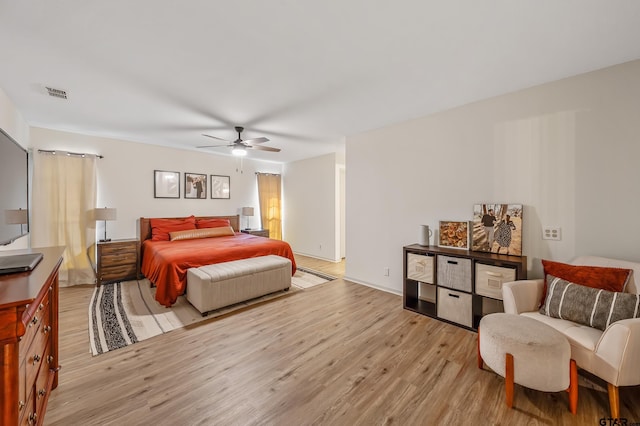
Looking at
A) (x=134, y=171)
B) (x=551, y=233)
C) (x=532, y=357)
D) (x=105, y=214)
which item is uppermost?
(x=134, y=171)

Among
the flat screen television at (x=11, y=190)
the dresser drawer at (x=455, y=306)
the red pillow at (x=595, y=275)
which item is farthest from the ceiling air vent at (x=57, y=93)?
the red pillow at (x=595, y=275)

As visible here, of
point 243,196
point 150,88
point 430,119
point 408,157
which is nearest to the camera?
point 150,88

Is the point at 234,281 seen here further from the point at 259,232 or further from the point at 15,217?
the point at 259,232

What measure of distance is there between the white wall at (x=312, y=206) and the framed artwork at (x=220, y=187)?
60.9 inches

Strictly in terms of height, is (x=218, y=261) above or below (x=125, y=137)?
below

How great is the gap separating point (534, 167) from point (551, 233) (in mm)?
675

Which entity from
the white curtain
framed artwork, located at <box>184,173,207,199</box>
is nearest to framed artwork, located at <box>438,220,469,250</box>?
framed artwork, located at <box>184,173,207,199</box>

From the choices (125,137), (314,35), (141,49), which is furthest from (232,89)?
(125,137)

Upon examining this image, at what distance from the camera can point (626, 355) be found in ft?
4.70

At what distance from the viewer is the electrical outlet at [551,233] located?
2.38 m

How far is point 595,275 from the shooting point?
1.89 m

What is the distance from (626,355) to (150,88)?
166 inches

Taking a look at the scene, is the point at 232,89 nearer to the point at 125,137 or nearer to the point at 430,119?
the point at 430,119

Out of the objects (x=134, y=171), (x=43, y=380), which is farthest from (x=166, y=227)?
(x=43, y=380)
